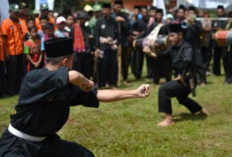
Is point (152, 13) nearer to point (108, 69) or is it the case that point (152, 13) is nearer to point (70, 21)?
point (108, 69)

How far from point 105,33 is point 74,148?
690cm

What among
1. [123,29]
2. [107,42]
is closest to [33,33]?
[107,42]

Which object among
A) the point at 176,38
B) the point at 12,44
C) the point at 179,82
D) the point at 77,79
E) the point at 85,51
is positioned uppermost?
the point at 77,79

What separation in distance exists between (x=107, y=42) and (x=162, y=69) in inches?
80.4

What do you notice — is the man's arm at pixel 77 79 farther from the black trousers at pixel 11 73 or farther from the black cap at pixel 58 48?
the black trousers at pixel 11 73

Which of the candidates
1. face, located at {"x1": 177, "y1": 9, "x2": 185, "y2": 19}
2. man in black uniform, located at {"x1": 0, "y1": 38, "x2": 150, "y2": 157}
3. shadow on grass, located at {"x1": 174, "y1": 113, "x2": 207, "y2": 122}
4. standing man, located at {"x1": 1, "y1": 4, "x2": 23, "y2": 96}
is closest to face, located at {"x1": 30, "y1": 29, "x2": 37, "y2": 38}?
standing man, located at {"x1": 1, "y1": 4, "x2": 23, "y2": 96}

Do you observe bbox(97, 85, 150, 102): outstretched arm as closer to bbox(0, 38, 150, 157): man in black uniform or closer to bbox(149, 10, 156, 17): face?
bbox(0, 38, 150, 157): man in black uniform

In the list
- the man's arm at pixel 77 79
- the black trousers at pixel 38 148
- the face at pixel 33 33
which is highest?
the man's arm at pixel 77 79

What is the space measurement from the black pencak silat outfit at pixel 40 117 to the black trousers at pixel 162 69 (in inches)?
307

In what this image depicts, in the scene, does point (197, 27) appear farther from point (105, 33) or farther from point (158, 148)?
point (158, 148)

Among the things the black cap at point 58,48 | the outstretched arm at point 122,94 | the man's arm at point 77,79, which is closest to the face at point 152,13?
the outstretched arm at point 122,94

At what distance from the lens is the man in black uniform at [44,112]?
12.0 feet

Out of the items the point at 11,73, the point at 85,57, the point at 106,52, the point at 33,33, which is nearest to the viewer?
the point at 11,73

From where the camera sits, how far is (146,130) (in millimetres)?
7059
